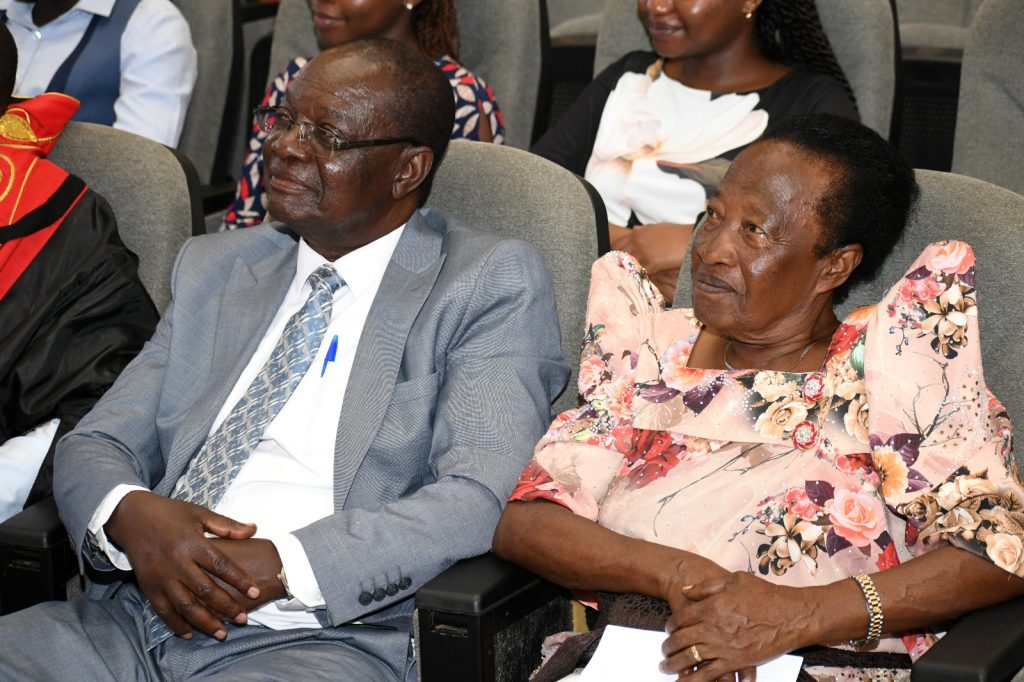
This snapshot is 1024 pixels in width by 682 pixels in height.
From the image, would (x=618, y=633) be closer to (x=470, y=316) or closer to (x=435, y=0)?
(x=470, y=316)

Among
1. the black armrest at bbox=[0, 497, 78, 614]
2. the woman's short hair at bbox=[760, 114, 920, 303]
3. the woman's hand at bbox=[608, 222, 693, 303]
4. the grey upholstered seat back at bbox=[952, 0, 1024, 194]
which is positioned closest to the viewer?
the woman's short hair at bbox=[760, 114, 920, 303]

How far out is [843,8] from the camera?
2.85m

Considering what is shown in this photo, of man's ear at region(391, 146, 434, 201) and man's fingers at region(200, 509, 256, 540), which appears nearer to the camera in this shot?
man's fingers at region(200, 509, 256, 540)

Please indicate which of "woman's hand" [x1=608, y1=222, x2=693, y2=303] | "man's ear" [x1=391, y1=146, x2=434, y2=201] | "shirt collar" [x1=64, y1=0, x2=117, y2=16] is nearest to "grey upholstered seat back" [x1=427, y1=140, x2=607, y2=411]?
"man's ear" [x1=391, y1=146, x2=434, y2=201]

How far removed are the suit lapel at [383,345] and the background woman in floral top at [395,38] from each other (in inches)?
36.0

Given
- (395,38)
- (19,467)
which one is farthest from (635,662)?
(395,38)

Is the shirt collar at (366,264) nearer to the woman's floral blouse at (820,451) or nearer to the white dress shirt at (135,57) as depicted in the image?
the woman's floral blouse at (820,451)

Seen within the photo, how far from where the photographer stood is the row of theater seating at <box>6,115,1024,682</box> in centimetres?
163

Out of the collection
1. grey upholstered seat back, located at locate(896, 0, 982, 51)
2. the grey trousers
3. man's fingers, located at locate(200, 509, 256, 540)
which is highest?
man's fingers, located at locate(200, 509, 256, 540)

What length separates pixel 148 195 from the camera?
8.07 ft

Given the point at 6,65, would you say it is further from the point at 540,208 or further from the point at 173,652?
the point at 173,652

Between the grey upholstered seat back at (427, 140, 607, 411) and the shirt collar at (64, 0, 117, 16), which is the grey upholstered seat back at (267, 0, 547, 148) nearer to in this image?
the shirt collar at (64, 0, 117, 16)

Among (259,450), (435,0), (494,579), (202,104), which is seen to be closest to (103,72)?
(202,104)

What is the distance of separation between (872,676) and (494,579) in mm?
517
